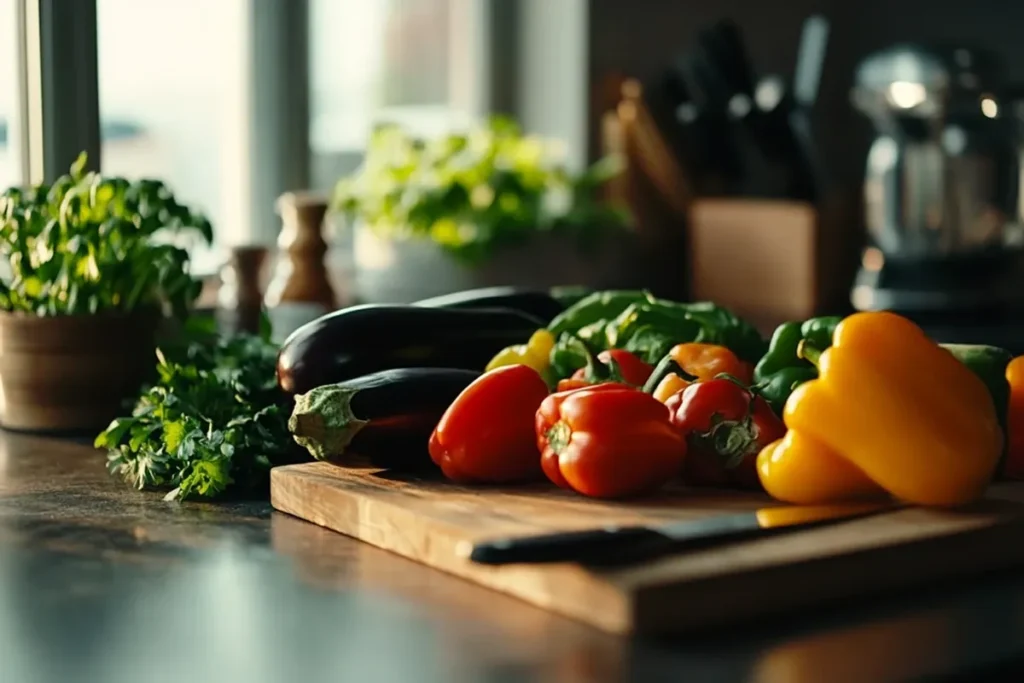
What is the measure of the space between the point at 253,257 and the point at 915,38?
1.75m

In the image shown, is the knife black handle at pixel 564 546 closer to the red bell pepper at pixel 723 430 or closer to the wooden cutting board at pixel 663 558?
the wooden cutting board at pixel 663 558

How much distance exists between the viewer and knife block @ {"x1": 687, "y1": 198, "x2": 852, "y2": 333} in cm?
282

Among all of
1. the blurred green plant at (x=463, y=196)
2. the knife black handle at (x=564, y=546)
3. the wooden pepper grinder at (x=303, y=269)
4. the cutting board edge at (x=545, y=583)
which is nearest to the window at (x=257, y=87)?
the blurred green plant at (x=463, y=196)

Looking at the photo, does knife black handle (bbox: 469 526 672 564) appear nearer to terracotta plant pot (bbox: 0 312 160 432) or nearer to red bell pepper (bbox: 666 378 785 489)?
red bell pepper (bbox: 666 378 785 489)

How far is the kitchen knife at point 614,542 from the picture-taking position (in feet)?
3.23

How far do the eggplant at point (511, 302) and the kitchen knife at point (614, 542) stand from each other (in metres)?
0.62

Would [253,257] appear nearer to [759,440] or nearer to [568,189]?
[568,189]

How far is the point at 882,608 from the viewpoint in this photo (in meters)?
1.01

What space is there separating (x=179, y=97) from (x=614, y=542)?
1.77 meters

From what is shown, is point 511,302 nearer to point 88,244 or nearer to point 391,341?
point 391,341

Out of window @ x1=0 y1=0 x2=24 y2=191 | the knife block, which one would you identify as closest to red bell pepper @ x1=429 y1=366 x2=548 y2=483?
window @ x1=0 y1=0 x2=24 y2=191

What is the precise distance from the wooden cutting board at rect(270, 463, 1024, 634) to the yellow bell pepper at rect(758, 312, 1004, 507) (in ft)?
0.09

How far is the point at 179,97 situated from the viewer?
257 centimetres

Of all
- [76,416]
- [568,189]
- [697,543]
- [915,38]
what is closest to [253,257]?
[76,416]
